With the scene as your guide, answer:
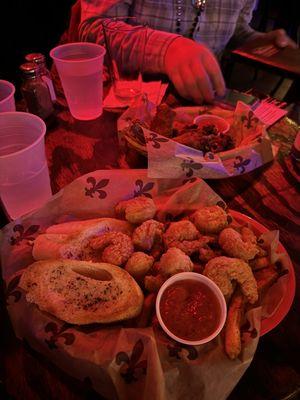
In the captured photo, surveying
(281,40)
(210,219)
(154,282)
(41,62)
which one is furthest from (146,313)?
(281,40)

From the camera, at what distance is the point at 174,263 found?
3.22 feet

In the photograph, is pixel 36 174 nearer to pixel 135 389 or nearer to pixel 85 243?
pixel 85 243

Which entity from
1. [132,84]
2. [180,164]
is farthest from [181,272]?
[132,84]

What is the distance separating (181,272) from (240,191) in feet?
1.92

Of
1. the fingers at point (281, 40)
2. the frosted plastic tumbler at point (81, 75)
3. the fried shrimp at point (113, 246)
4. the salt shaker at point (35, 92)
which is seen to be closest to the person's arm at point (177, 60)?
the frosted plastic tumbler at point (81, 75)

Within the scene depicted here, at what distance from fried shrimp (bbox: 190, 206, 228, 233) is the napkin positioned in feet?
2.97

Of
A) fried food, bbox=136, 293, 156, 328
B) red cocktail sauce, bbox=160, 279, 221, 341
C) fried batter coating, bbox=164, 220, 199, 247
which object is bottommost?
fried food, bbox=136, 293, 156, 328

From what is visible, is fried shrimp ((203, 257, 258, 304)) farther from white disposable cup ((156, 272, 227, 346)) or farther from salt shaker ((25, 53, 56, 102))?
salt shaker ((25, 53, 56, 102))

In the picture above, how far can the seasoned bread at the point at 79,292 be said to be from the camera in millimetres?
902

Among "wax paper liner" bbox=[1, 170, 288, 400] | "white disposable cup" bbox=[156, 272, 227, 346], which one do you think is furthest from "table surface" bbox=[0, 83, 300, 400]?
"white disposable cup" bbox=[156, 272, 227, 346]

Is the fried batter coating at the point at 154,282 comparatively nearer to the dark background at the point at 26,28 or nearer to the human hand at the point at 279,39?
the human hand at the point at 279,39

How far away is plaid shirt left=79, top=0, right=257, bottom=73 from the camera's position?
1978mm

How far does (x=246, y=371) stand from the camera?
2.88ft

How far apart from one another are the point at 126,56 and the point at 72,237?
50.5 inches
